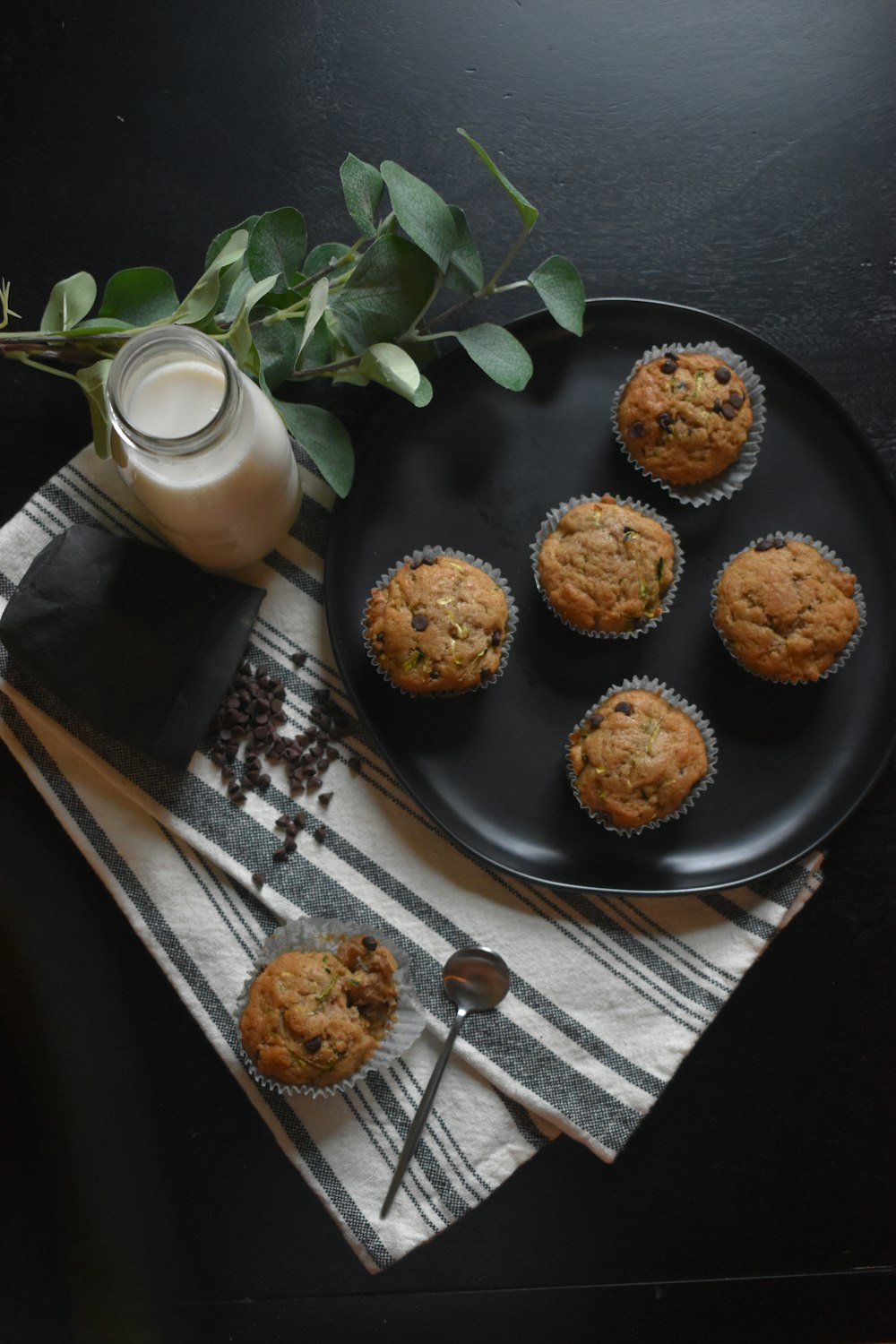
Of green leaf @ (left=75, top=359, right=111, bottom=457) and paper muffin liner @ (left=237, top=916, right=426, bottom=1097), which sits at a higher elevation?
green leaf @ (left=75, top=359, right=111, bottom=457)

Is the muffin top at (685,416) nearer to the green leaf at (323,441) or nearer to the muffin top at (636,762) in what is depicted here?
the muffin top at (636,762)

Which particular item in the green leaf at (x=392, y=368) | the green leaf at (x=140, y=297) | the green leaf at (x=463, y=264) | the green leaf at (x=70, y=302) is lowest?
the green leaf at (x=70, y=302)

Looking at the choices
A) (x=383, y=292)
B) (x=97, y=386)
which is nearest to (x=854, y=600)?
(x=383, y=292)

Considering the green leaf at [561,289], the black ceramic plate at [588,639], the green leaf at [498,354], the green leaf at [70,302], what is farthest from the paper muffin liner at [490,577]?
the green leaf at [70,302]

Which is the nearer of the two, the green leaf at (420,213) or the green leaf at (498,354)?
the green leaf at (420,213)

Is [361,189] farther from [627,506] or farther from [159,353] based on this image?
[627,506]

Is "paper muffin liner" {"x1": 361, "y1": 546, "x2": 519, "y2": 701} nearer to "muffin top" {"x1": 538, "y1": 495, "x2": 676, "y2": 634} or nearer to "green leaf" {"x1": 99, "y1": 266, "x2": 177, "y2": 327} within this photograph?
"muffin top" {"x1": 538, "y1": 495, "x2": 676, "y2": 634}

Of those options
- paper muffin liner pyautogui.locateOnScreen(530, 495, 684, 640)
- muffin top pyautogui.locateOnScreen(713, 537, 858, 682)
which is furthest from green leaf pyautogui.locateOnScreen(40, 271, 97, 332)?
muffin top pyautogui.locateOnScreen(713, 537, 858, 682)
